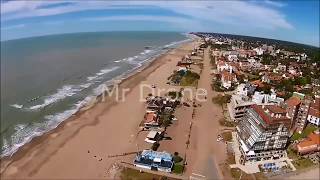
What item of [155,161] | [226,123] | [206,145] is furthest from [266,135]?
[226,123]

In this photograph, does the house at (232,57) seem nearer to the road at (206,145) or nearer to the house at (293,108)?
the road at (206,145)

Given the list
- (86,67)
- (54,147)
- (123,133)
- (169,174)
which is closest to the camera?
(169,174)

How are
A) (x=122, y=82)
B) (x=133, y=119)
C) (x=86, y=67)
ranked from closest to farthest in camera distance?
(x=133, y=119) < (x=122, y=82) < (x=86, y=67)

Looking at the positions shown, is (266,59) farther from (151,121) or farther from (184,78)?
(151,121)

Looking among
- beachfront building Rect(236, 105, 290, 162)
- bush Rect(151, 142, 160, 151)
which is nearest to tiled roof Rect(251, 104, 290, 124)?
beachfront building Rect(236, 105, 290, 162)

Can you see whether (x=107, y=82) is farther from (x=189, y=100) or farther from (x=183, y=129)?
(x=183, y=129)

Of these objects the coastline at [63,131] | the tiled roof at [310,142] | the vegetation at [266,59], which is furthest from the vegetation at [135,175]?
the vegetation at [266,59]

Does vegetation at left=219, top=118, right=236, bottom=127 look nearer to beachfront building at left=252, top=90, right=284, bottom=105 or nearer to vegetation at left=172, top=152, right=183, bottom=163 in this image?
beachfront building at left=252, top=90, right=284, bottom=105

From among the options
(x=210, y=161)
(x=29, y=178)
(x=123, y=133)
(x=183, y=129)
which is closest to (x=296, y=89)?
(x=183, y=129)
